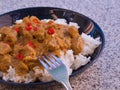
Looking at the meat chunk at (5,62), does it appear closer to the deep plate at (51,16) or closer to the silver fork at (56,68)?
the silver fork at (56,68)

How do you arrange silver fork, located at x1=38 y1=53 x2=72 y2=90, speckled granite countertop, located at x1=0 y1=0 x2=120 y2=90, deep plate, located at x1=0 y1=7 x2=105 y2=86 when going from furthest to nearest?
deep plate, located at x1=0 y1=7 x2=105 y2=86, speckled granite countertop, located at x1=0 y1=0 x2=120 y2=90, silver fork, located at x1=38 y1=53 x2=72 y2=90

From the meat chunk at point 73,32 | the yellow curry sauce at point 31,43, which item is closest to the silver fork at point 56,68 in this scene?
the yellow curry sauce at point 31,43

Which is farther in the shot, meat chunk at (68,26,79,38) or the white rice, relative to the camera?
meat chunk at (68,26,79,38)

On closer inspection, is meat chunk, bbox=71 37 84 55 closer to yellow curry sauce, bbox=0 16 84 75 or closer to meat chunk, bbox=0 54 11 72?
yellow curry sauce, bbox=0 16 84 75

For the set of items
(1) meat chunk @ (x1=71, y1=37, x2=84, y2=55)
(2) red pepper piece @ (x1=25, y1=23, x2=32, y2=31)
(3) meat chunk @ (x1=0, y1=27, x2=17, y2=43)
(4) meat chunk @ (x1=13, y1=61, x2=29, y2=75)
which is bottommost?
(4) meat chunk @ (x1=13, y1=61, x2=29, y2=75)

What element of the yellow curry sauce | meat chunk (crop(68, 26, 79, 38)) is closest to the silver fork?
the yellow curry sauce

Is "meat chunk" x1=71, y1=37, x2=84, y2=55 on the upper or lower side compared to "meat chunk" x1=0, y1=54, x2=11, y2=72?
upper
